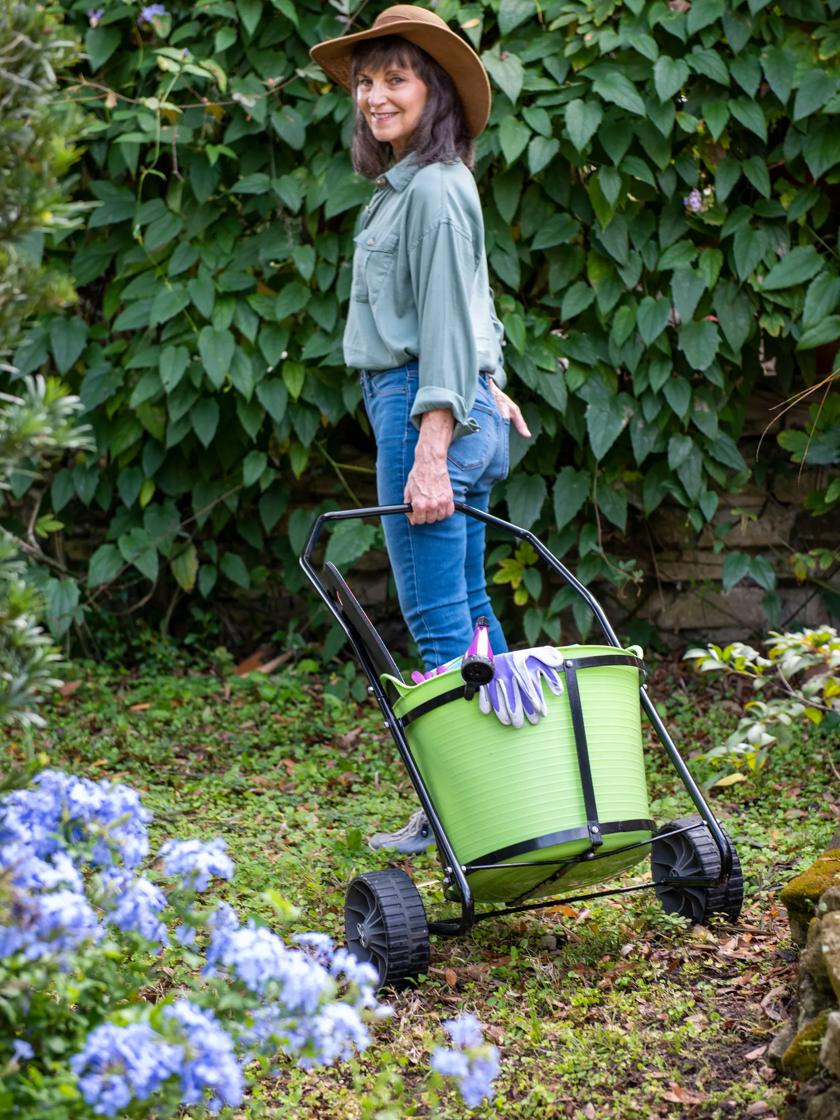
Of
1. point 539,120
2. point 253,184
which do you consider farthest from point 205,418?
point 539,120

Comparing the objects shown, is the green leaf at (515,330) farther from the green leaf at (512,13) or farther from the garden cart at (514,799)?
the garden cart at (514,799)

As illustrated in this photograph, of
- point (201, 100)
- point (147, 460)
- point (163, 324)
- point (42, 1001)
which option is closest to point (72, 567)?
point (147, 460)

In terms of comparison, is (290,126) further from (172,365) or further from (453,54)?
(453,54)

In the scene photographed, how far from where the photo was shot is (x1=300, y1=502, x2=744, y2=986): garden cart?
2.39m

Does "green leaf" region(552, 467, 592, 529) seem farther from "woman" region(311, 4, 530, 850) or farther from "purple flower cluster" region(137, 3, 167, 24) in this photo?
"purple flower cluster" region(137, 3, 167, 24)

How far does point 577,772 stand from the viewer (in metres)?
2.41

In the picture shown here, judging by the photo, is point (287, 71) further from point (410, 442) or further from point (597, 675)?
point (597, 675)

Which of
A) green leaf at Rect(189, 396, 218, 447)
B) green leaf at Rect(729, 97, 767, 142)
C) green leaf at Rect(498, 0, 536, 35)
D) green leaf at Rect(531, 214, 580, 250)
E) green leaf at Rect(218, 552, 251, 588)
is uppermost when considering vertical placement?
green leaf at Rect(498, 0, 536, 35)

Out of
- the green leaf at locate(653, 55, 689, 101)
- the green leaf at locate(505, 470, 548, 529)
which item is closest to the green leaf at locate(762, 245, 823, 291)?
the green leaf at locate(653, 55, 689, 101)

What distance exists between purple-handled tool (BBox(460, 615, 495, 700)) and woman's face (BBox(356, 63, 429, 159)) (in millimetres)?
1230

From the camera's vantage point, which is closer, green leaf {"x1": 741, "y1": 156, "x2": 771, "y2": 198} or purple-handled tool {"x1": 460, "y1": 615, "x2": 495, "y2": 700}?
purple-handled tool {"x1": 460, "y1": 615, "x2": 495, "y2": 700}

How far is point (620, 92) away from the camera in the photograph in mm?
4078

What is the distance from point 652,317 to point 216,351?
56.2 inches

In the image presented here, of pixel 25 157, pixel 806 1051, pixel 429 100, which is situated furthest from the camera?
pixel 429 100
